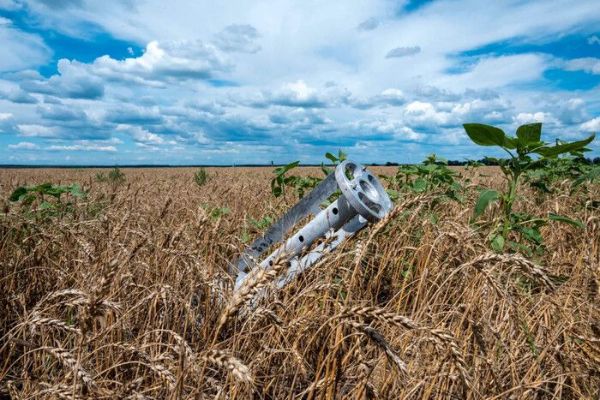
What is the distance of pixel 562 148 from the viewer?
259 centimetres

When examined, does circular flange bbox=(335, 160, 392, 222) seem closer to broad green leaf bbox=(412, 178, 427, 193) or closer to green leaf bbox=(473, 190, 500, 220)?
green leaf bbox=(473, 190, 500, 220)

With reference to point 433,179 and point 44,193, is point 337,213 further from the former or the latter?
point 44,193

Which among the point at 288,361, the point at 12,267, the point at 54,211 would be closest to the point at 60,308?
the point at 12,267

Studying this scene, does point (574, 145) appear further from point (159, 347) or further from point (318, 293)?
point (159, 347)

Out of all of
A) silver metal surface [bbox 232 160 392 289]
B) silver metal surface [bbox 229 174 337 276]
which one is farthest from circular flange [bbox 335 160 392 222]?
silver metal surface [bbox 229 174 337 276]

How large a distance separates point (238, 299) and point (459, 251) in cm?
172

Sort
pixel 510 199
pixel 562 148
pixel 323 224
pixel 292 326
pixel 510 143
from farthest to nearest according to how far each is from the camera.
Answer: pixel 510 199 < pixel 510 143 < pixel 562 148 < pixel 323 224 < pixel 292 326

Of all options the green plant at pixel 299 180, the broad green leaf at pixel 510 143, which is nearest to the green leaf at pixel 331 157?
the green plant at pixel 299 180

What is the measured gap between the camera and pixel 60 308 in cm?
240

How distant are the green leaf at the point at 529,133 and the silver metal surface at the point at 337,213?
0.94 m

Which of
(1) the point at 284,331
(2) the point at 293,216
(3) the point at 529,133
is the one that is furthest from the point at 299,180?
(1) the point at 284,331

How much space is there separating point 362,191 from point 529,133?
1158mm

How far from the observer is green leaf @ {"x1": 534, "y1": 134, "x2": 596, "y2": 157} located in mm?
2428

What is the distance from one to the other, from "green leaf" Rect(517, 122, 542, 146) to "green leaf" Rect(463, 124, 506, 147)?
0.10m
